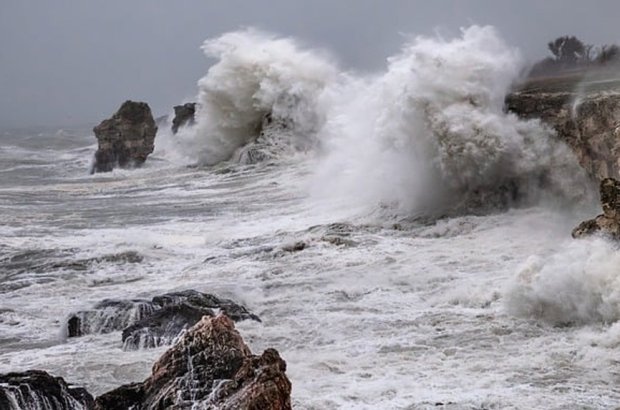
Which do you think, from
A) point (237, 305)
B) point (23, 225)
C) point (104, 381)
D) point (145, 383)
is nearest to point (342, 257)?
point (237, 305)

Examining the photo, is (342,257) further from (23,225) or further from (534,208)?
(23,225)

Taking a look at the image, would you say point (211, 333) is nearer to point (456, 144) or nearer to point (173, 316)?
point (173, 316)

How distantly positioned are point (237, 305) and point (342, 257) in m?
2.88

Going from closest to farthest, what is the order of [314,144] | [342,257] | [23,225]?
[342,257] → [23,225] → [314,144]

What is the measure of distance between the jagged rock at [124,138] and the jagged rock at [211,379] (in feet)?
90.2

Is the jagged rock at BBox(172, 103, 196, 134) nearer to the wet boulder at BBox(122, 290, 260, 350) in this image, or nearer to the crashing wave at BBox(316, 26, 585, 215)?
the crashing wave at BBox(316, 26, 585, 215)

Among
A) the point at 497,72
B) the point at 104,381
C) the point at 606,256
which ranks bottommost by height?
the point at 104,381

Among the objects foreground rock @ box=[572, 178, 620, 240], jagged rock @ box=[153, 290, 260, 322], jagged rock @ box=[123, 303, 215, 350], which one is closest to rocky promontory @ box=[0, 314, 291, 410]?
jagged rock @ box=[123, 303, 215, 350]

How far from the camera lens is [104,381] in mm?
7258

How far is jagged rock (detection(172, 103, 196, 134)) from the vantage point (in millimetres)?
41912

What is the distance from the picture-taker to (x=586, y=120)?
490 inches

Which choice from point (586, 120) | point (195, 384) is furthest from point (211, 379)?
point (586, 120)

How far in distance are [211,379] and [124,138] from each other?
28.4 meters

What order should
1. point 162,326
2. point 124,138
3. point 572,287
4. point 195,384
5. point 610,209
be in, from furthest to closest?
point 124,138, point 610,209, point 162,326, point 572,287, point 195,384
